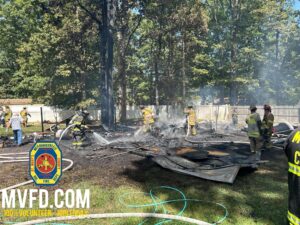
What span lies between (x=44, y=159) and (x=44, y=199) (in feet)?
3.70

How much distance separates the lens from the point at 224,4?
3419 cm

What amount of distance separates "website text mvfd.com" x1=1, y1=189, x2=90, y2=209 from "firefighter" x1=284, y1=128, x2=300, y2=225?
3.74 meters

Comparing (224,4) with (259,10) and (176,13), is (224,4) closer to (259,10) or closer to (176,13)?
(259,10)

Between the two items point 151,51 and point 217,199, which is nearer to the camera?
point 217,199

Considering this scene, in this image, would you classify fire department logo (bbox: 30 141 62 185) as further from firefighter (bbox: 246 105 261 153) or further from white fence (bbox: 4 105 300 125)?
white fence (bbox: 4 105 300 125)

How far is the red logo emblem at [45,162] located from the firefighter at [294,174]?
371cm

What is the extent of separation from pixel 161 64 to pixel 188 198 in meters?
28.4

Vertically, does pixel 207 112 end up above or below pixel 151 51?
below

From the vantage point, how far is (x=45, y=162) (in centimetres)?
493

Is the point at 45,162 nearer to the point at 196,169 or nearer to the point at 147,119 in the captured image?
the point at 196,169

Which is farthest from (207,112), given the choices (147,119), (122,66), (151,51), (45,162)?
(45,162)

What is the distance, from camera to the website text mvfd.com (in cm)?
529

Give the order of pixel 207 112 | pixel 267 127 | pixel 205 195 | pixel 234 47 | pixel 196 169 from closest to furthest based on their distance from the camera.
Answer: pixel 205 195, pixel 196 169, pixel 267 127, pixel 207 112, pixel 234 47

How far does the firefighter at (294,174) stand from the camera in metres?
2.38
